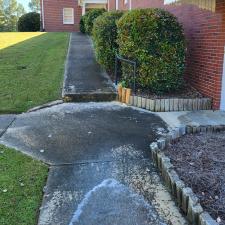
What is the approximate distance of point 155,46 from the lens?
7250mm

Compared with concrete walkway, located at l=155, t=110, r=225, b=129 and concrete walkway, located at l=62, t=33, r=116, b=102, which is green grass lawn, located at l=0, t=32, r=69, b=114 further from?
concrete walkway, located at l=155, t=110, r=225, b=129

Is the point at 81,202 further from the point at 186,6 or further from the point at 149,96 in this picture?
the point at 186,6

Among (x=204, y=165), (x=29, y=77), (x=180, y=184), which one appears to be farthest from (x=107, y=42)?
(x=180, y=184)

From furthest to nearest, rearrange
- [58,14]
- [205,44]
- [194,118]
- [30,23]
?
[58,14]
[30,23]
[205,44]
[194,118]

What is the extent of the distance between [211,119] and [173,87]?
1503 millimetres

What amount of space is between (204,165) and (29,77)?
20.8ft

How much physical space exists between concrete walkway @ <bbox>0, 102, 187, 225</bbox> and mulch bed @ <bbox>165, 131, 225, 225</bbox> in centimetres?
28

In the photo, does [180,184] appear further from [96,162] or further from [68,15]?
[68,15]

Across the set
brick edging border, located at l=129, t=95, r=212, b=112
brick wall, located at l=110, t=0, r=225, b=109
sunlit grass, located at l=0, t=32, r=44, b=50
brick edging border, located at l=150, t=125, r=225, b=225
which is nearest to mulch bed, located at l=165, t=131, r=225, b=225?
brick edging border, located at l=150, t=125, r=225, b=225

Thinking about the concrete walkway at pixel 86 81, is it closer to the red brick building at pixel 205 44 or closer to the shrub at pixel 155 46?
the shrub at pixel 155 46

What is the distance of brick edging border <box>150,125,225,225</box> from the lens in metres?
3.20

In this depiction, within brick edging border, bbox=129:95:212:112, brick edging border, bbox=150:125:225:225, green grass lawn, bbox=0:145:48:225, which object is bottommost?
green grass lawn, bbox=0:145:48:225

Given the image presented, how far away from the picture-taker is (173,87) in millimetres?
7508

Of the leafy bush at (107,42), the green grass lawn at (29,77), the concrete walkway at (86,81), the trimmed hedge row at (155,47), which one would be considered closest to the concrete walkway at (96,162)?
the concrete walkway at (86,81)
